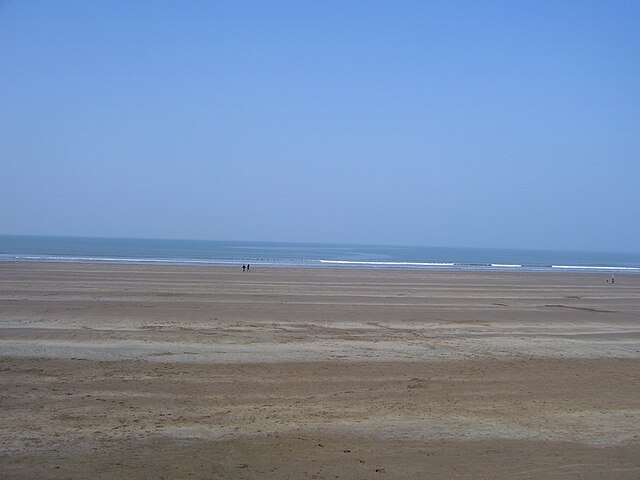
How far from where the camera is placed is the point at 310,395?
977 cm

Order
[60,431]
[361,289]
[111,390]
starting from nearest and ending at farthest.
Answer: [60,431] < [111,390] < [361,289]

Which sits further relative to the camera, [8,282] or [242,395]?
[8,282]

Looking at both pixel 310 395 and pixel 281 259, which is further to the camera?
pixel 281 259

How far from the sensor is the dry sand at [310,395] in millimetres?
6863

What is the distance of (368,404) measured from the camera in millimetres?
9297

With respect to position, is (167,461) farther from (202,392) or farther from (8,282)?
(8,282)

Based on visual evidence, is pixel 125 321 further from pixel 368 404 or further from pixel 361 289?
pixel 361 289

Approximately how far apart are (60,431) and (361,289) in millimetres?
25603

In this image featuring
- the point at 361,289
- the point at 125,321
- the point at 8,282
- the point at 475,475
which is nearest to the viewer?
the point at 475,475

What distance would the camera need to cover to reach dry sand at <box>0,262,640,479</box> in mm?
6863

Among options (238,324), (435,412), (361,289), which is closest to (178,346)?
(238,324)

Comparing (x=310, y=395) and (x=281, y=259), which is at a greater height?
(x=281, y=259)

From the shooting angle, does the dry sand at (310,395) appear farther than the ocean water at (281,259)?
No

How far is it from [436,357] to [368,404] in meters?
4.46
